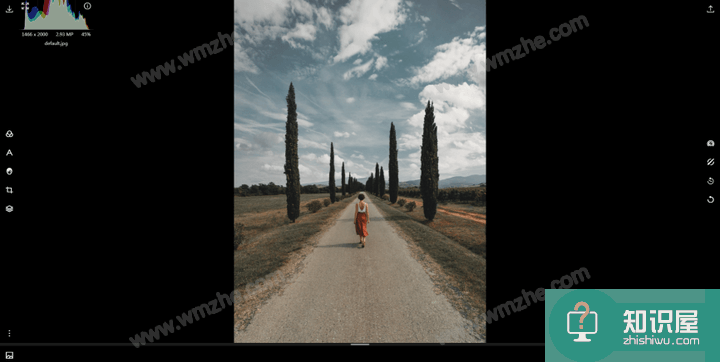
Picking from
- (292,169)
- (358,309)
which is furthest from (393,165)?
(358,309)

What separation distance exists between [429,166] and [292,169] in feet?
31.4

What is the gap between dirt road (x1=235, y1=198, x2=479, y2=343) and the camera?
2.36 m

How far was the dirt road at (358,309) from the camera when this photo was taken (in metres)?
2.36

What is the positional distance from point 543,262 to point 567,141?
111 centimetres
